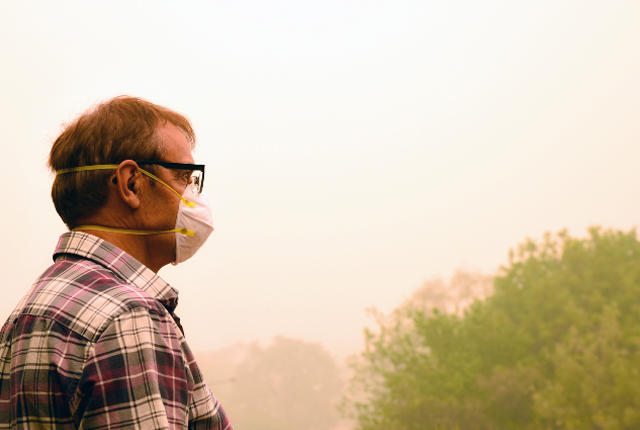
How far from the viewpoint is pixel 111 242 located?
3.61ft

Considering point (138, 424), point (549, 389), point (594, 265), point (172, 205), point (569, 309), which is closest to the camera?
point (138, 424)

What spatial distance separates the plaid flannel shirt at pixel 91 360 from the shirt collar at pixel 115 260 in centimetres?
5

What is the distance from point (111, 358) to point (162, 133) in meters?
0.52

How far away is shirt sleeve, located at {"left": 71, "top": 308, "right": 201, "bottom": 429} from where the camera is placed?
81cm

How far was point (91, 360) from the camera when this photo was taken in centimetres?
82

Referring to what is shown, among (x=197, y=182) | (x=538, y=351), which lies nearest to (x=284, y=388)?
(x=538, y=351)

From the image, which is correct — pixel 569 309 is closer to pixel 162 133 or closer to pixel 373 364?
pixel 373 364

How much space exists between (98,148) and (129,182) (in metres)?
0.09

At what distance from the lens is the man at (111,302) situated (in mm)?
822

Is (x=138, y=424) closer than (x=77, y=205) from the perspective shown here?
Yes

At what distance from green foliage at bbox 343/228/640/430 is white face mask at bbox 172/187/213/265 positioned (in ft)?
56.8

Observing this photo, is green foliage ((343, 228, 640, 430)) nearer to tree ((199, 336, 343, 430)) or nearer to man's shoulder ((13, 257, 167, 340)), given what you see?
tree ((199, 336, 343, 430))

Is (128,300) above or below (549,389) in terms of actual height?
above

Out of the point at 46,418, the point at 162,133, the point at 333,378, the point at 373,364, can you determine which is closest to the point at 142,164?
the point at 162,133
